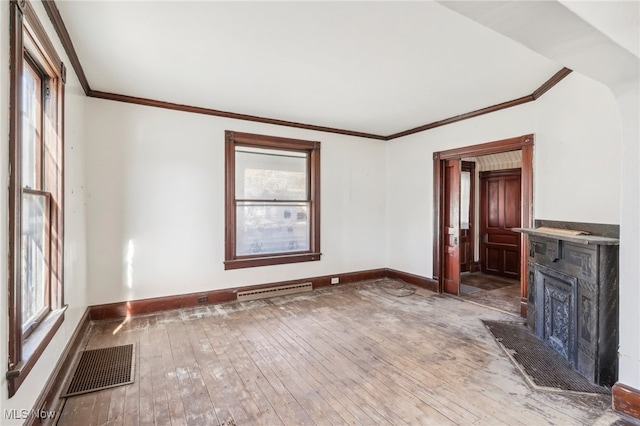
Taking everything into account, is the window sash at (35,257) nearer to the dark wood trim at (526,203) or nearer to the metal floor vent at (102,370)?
the metal floor vent at (102,370)

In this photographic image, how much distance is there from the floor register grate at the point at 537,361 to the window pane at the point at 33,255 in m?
3.70

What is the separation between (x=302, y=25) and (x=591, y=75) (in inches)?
80.3

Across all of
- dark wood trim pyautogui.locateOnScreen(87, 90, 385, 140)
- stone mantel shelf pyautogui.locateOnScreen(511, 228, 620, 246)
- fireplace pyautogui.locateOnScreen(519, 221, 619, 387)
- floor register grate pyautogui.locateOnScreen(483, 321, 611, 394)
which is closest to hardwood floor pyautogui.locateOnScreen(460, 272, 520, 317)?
floor register grate pyautogui.locateOnScreen(483, 321, 611, 394)

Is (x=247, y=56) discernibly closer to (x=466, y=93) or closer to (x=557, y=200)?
(x=466, y=93)

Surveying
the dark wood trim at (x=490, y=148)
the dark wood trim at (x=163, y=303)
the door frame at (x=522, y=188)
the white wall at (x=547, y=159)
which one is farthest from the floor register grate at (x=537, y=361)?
the dark wood trim at (x=163, y=303)

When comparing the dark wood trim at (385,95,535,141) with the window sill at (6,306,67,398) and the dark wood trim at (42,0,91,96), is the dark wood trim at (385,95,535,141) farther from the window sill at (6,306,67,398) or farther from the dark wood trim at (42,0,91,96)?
the window sill at (6,306,67,398)

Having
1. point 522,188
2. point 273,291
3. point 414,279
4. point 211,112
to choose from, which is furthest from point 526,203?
point 211,112

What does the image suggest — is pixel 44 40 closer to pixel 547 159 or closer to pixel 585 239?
pixel 585 239

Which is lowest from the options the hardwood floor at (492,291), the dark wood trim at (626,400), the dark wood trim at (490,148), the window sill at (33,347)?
the hardwood floor at (492,291)

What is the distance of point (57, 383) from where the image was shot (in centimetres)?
226

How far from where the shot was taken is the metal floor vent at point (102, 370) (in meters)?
2.38

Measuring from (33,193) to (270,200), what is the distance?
3.12 meters

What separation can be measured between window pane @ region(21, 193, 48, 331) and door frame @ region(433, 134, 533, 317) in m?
4.87

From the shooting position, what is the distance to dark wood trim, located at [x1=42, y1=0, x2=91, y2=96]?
2079mm
